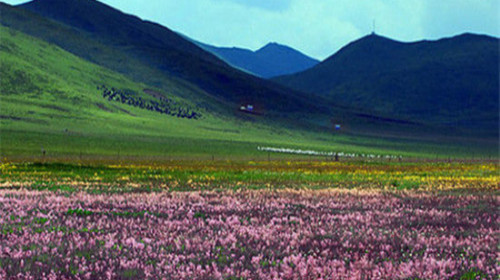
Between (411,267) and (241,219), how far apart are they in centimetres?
763

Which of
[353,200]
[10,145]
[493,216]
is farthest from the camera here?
[10,145]

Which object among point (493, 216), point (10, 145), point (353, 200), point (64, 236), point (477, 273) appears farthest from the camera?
point (10, 145)

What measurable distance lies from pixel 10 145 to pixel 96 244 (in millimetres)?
137893

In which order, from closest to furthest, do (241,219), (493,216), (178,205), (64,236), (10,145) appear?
(64,236) < (241,219) < (493,216) < (178,205) < (10,145)

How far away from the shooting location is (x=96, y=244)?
13.5 m

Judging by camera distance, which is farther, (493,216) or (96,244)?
(493,216)

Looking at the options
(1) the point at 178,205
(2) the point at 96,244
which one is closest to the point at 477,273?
(2) the point at 96,244

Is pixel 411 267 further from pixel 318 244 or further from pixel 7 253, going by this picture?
pixel 7 253

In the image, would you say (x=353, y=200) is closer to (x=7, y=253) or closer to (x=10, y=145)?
(x=7, y=253)

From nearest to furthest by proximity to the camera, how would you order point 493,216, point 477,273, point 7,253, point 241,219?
point 477,273, point 7,253, point 241,219, point 493,216

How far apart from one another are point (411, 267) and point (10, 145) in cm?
14243

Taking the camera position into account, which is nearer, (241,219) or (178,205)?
(241,219)

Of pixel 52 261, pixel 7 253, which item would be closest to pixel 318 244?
pixel 52 261

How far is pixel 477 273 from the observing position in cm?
1109
